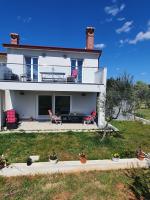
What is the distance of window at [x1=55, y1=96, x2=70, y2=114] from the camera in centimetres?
1597

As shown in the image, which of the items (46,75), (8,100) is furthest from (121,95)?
(8,100)

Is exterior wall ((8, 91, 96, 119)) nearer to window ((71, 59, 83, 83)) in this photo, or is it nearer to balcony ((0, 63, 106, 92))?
balcony ((0, 63, 106, 92))

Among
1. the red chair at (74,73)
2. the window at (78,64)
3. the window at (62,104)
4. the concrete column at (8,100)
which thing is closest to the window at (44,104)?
the window at (62,104)

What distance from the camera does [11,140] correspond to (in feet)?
32.8

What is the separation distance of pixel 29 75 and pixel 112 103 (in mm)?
8398

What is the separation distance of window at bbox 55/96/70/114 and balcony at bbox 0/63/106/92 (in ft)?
6.49

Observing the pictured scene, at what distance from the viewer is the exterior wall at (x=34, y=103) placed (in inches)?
606

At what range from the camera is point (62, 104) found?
633 inches

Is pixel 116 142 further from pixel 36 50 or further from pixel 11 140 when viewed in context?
pixel 36 50

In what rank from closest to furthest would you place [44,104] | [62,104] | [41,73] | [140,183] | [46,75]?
[140,183] < [41,73] < [46,75] < [44,104] < [62,104]

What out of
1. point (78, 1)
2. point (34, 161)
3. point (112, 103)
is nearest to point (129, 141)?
point (112, 103)

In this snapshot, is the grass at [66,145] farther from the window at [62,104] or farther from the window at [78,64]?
the window at [78,64]

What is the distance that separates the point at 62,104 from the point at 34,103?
8.23 ft

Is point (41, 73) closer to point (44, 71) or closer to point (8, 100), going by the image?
point (44, 71)
